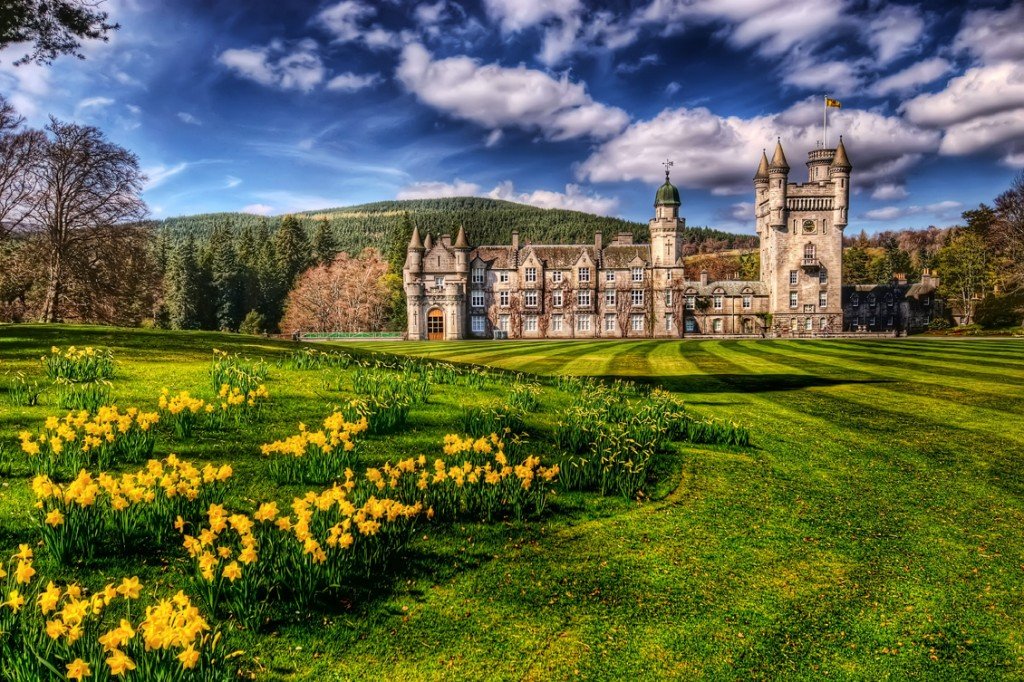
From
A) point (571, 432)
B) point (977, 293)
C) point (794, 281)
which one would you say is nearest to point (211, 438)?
point (571, 432)

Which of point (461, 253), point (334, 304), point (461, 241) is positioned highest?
point (461, 241)

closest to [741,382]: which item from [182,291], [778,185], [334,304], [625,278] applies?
[625,278]

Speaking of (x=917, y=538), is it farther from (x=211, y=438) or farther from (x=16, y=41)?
(x=16, y=41)

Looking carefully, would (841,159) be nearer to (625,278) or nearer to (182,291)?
(625,278)

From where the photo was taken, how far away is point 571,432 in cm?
906

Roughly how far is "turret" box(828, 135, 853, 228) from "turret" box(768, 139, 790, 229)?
5804 mm

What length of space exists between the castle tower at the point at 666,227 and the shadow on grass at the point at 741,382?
167 feet

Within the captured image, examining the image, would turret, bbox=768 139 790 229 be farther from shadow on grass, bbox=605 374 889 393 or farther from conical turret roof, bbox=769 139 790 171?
shadow on grass, bbox=605 374 889 393

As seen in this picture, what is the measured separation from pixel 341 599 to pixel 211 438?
3859mm

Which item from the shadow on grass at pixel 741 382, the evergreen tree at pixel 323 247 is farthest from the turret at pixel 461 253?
the shadow on grass at pixel 741 382

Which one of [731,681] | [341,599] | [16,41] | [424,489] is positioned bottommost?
[731,681]

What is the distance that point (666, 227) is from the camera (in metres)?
69.6

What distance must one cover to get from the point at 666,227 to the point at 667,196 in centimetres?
380

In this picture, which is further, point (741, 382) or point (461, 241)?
point (461, 241)
